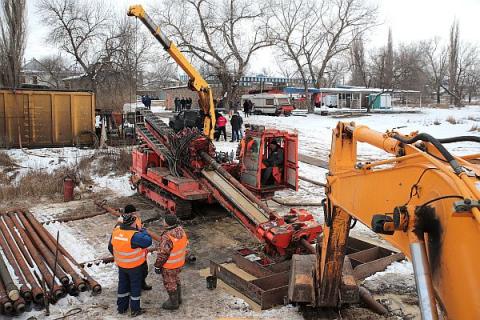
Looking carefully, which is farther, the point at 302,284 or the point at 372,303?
the point at 372,303

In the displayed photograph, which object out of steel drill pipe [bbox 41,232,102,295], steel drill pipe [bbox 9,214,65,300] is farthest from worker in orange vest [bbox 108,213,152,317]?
steel drill pipe [bbox 9,214,65,300]

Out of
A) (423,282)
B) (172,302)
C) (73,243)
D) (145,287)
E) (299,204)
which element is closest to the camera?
(423,282)

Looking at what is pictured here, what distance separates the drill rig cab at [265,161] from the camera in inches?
404

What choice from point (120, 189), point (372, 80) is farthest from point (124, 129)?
point (372, 80)

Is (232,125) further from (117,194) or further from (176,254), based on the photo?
(176,254)

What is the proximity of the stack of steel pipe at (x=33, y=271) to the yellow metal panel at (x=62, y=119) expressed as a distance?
37.7 feet

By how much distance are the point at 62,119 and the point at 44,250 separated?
1320 cm

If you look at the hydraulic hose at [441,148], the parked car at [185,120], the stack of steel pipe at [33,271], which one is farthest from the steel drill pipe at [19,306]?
the parked car at [185,120]

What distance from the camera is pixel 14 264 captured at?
7258 millimetres

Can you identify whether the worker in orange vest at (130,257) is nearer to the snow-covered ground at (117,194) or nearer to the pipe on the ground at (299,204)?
the snow-covered ground at (117,194)

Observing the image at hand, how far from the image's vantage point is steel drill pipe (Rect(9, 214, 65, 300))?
21.6 feet

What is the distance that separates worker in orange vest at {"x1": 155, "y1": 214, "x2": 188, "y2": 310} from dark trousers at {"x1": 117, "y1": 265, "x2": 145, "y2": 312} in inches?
11.2

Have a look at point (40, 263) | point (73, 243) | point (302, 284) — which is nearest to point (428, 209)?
point (302, 284)

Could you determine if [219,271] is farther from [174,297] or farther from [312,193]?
[312,193]
